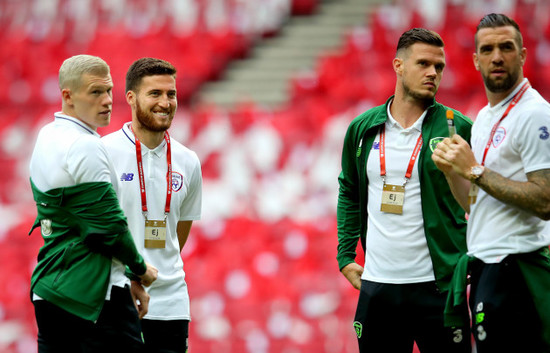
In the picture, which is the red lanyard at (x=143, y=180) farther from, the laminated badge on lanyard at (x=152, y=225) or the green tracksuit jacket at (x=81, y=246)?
the green tracksuit jacket at (x=81, y=246)

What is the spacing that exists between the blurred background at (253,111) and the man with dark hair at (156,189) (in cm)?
246

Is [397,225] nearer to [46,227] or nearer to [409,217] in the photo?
[409,217]

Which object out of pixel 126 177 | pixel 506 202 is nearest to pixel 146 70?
pixel 126 177

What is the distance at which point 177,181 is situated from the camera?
3.99 meters

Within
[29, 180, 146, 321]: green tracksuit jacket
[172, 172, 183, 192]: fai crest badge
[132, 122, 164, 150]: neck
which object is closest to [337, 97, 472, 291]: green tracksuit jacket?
[172, 172, 183, 192]: fai crest badge

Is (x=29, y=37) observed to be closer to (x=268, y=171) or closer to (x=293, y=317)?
(x=268, y=171)

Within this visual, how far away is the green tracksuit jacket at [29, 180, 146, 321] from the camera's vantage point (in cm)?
330

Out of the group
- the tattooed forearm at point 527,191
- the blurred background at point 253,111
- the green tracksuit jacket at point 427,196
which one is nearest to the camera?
the tattooed forearm at point 527,191

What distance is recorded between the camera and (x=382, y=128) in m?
3.86

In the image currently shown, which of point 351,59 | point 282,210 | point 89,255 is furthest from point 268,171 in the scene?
point 89,255

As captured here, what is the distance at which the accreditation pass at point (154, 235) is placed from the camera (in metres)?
3.85

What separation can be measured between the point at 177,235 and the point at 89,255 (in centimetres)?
77

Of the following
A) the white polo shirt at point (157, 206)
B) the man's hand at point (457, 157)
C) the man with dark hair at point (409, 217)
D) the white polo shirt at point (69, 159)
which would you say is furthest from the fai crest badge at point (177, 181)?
the man's hand at point (457, 157)

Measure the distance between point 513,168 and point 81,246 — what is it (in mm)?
1597
